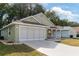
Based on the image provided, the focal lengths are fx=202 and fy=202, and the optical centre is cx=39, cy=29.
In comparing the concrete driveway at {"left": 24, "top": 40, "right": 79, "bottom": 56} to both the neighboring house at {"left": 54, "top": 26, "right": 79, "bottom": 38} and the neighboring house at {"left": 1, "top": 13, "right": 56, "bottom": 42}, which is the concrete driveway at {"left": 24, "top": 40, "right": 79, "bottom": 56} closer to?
the neighboring house at {"left": 1, "top": 13, "right": 56, "bottom": 42}

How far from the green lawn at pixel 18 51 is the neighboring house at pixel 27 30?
1.00 metres

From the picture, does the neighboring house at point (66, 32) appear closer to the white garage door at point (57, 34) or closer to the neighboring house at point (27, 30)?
the white garage door at point (57, 34)

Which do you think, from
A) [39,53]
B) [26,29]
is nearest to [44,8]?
[26,29]

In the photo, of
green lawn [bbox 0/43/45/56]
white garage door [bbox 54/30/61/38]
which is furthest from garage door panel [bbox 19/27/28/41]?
white garage door [bbox 54/30/61/38]

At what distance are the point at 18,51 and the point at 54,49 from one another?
1.50 meters

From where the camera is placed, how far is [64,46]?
8.80 metres

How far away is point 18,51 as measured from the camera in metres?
7.98

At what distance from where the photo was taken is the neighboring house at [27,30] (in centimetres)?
970

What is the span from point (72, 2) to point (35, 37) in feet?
9.00

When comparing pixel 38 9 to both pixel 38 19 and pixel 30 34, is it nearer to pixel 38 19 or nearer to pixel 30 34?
pixel 30 34

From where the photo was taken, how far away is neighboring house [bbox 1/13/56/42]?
970 centimetres

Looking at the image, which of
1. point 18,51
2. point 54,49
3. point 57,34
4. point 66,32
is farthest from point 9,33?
point 54,49

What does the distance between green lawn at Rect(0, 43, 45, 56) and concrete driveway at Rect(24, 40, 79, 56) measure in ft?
1.11

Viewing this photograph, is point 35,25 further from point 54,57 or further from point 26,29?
point 54,57
